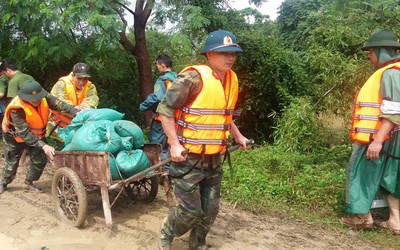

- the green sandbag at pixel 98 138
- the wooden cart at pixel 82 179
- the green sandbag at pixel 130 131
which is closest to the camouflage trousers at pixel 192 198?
the wooden cart at pixel 82 179

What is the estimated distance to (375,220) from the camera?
4.93m

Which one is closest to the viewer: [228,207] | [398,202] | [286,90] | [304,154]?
[398,202]

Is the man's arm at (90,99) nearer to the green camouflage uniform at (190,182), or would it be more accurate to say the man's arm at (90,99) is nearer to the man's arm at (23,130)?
the man's arm at (23,130)

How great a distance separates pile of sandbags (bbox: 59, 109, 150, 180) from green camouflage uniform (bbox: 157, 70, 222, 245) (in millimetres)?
988

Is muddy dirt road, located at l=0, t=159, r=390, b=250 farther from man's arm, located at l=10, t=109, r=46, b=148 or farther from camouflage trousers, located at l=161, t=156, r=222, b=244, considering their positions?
man's arm, located at l=10, t=109, r=46, b=148

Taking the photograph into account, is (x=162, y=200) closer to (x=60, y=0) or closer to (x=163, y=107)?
(x=163, y=107)

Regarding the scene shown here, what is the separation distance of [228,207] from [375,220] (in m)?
1.73

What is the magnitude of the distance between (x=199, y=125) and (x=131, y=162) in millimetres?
1327

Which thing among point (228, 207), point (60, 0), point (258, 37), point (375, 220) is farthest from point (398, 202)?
A: point (60, 0)

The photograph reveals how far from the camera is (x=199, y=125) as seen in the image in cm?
348

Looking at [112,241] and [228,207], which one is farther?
[228,207]

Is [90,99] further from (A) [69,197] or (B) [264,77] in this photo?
(B) [264,77]

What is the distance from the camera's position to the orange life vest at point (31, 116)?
5.30m

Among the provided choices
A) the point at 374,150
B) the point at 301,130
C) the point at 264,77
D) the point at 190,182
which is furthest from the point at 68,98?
the point at 374,150
